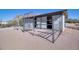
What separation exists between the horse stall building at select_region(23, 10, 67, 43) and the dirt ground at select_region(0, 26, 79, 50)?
8cm

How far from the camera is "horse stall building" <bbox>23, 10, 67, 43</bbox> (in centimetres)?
280

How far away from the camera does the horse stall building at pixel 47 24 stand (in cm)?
280

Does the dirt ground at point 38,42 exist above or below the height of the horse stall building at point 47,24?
below

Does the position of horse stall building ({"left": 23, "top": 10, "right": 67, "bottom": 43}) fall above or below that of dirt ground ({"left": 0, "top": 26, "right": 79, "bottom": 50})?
above

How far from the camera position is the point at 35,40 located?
2.84 m

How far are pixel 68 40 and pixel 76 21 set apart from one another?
1.05 ft

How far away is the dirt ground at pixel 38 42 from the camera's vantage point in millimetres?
2793

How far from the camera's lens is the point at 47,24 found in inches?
111

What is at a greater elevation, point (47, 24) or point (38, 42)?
point (47, 24)

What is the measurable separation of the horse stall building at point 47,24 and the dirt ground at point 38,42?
3.1 inches

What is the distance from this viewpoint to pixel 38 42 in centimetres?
282

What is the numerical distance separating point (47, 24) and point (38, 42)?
0.32 metres
